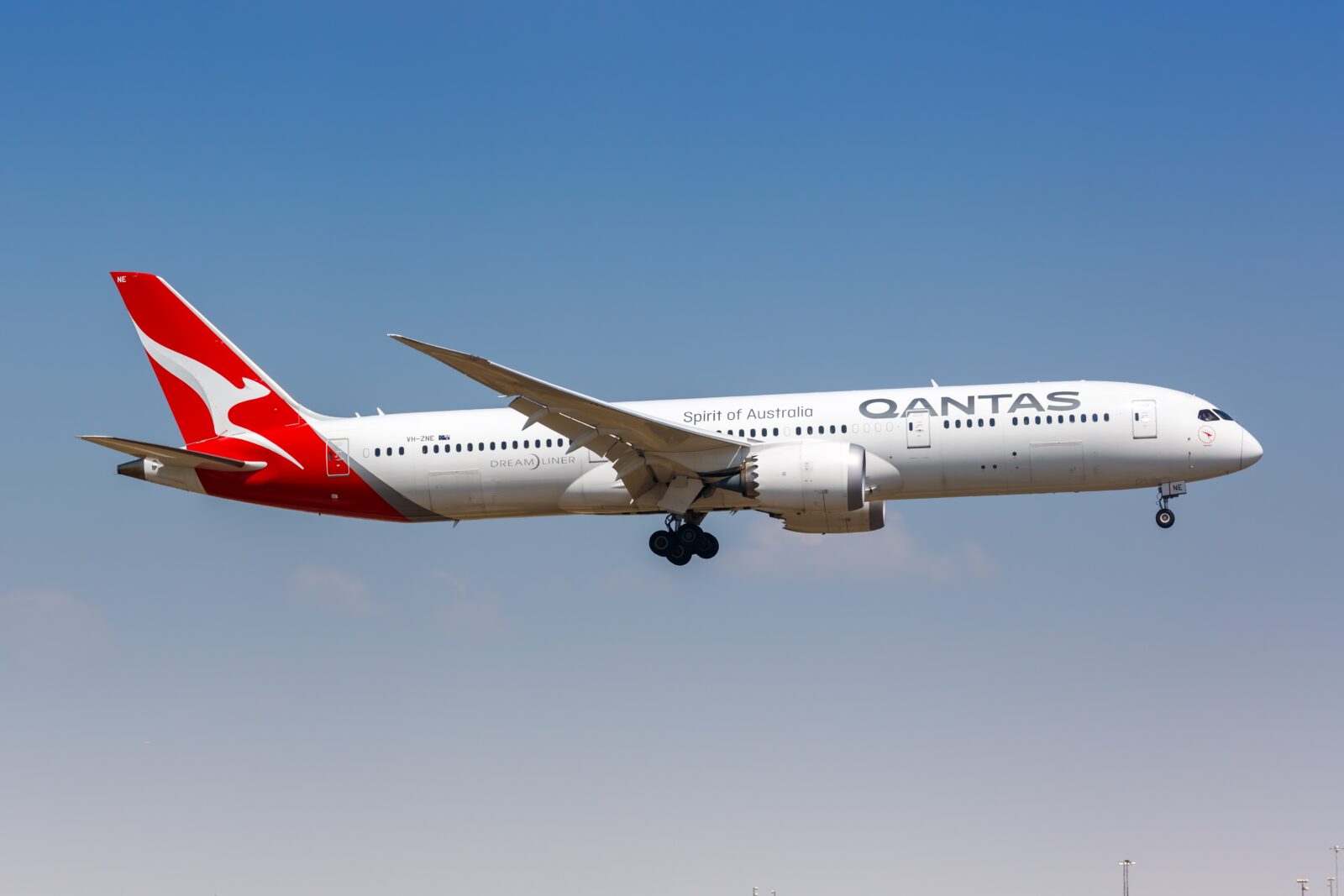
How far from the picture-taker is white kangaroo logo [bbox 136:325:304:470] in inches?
1839

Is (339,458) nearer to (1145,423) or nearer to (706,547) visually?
(706,547)

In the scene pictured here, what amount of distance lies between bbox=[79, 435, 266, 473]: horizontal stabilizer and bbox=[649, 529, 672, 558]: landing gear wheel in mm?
11053

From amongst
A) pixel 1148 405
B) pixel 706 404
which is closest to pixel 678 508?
pixel 706 404

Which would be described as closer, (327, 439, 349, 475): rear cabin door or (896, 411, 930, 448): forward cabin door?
(896, 411, 930, 448): forward cabin door

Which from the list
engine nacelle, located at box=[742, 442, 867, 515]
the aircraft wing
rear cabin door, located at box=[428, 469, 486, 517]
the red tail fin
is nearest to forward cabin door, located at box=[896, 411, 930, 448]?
engine nacelle, located at box=[742, 442, 867, 515]

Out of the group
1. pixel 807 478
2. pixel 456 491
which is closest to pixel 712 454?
pixel 807 478

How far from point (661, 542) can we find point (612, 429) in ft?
14.9

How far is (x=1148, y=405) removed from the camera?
137 ft

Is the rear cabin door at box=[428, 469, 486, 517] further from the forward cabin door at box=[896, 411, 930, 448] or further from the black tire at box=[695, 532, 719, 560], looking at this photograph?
the forward cabin door at box=[896, 411, 930, 448]

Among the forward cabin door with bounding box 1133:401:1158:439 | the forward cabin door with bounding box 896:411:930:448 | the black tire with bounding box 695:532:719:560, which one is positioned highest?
the forward cabin door with bounding box 1133:401:1158:439

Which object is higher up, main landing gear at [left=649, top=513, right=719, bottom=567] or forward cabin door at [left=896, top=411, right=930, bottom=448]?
forward cabin door at [left=896, top=411, right=930, bottom=448]

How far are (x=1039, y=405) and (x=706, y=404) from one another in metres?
8.70

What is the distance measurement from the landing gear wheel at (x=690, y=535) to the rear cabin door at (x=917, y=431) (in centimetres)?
629

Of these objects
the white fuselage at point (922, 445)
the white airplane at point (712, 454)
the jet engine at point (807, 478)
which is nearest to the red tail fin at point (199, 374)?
the white airplane at point (712, 454)
